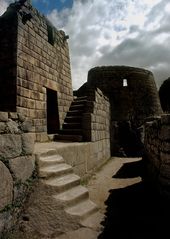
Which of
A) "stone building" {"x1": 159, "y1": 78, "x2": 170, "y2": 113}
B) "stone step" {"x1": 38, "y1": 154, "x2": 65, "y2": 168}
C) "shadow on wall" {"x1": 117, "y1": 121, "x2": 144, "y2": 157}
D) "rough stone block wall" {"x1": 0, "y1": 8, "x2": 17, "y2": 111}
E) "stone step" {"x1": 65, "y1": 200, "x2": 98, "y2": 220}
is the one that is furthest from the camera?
"stone building" {"x1": 159, "y1": 78, "x2": 170, "y2": 113}

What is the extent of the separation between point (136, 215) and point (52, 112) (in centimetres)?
523

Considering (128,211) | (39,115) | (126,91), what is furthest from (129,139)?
(128,211)

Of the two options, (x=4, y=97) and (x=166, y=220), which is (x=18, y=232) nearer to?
(x=166, y=220)

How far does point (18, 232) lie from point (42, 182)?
81 centimetres

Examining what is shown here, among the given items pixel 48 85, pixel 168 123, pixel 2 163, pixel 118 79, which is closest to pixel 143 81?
pixel 118 79

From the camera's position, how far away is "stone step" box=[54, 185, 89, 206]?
3.71 m

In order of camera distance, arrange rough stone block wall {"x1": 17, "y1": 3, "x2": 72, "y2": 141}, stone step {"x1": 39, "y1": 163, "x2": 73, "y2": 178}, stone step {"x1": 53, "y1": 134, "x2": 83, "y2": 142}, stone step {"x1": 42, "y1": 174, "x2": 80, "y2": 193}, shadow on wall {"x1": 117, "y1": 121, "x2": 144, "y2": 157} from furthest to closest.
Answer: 1. shadow on wall {"x1": 117, "y1": 121, "x2": 144, "y2": 157}
2. stone step {"x1": 53, "y1": 134, "x2": 83, "y2": 142}
3. rough stone block wall {"x1": 17, "y1": 3, "x2": 72, "y2": 141}
4. stone step {"x1": 39, "y1": 163, "x2": 73, "y2": 178}
5. stone step {"x1": 42, "y1": 174, "x2": 80, "y2": 193}

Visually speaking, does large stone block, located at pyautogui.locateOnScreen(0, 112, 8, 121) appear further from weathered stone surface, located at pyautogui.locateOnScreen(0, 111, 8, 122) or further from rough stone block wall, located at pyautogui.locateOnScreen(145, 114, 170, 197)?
rough stone block wall, located at pyautogui.locateOnScreen(145, 114, 170, 197)

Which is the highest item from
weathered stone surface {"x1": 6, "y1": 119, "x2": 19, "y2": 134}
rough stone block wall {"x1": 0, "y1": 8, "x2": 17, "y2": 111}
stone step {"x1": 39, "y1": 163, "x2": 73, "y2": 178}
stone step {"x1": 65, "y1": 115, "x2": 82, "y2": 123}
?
rough stone block wall {"x1": 0, "y1": 8, "x2": 17, "y2": 111}

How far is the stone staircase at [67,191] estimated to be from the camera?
361cm

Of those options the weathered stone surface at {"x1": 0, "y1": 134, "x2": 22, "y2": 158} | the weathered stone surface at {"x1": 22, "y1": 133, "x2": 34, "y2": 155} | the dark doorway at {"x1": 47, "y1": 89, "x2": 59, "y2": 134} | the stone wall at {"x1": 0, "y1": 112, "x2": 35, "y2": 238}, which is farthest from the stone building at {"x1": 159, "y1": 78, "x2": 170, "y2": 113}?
the weathered stone surface at {"x1": 0, "y1": 134, "x2": 22, "y2": 158}

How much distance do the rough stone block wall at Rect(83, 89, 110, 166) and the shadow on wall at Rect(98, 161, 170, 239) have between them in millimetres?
2544

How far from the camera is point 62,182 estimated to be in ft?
13.3

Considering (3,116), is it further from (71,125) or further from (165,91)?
(165,91)
